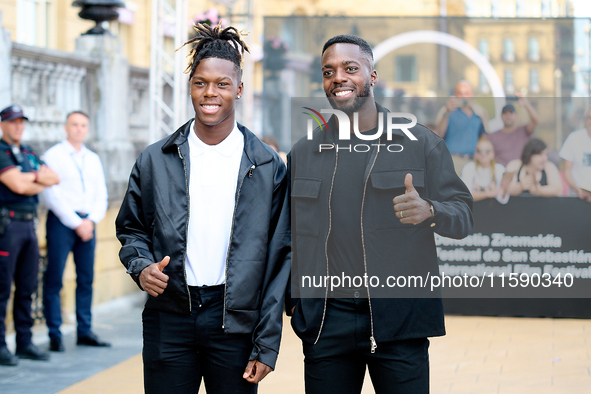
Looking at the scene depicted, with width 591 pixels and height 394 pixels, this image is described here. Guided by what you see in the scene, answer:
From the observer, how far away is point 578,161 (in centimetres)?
589

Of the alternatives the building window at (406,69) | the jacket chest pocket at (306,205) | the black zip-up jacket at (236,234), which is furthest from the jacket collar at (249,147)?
the building window at (406,69)

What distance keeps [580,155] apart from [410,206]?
3.29 m

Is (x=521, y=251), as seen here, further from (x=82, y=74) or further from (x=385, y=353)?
(x=82, y=74)

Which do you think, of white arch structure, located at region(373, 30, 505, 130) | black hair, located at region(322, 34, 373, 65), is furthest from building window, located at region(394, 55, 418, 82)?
black hair, located at region(322, 34, 373, 65)

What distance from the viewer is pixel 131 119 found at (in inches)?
397

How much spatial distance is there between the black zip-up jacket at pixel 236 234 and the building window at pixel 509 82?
756cm

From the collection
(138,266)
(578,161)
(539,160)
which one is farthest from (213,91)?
(539,160)

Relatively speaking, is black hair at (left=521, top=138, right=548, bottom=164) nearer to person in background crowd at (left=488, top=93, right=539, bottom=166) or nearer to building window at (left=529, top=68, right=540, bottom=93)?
person in background crowd at (left=488, top=93, right=539, bottom=166)

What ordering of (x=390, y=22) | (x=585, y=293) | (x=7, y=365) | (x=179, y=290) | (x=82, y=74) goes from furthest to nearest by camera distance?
(x=390, y=22)
(x=82, y=74)
(x=7, y=365)
(x=585, y=293)
(x=179, y=290)

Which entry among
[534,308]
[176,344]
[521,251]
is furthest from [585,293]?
[176,344]

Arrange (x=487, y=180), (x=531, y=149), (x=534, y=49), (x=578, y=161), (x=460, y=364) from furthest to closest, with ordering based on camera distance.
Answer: (x=534, y=49) < (x=531, y=149) < (x=487, y=180) < (x=460, y=364) < (x=578, y=161)

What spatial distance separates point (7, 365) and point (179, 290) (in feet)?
13.1

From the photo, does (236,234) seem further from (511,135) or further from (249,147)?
(511,135)

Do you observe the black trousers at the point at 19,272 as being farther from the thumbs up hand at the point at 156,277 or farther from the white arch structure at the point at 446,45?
the white arch structure at the point at 446,45
